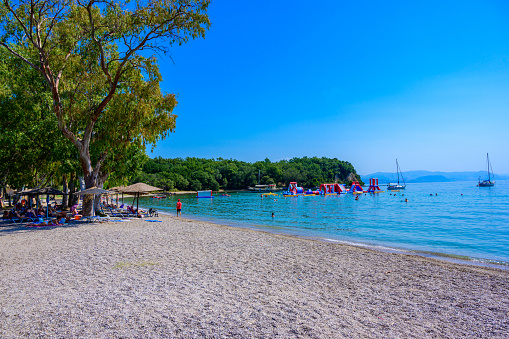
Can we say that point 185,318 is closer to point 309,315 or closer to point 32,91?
point 309,315

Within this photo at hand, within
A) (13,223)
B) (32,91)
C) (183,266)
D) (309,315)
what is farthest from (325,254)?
(32,91)

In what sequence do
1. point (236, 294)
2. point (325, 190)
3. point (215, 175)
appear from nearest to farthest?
point (236, 294) < point (325, 190) < point (215, 175)

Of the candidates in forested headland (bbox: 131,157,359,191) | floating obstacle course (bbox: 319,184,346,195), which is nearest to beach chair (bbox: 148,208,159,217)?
floating obstacle course (bbox: 319,184,346,195)

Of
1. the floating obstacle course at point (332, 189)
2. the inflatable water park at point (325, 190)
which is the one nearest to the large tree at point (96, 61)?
the inflatable water park at point (325, 190)

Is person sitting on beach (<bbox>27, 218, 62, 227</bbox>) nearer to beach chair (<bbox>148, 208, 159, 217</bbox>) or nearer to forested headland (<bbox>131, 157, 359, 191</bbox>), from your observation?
beach chair (<bbox>148, 208, 159, 217</bbox>)

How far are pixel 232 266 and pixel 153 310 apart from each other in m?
3.52

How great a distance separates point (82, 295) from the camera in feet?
19.1

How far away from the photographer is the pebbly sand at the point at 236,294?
4617 millimetres

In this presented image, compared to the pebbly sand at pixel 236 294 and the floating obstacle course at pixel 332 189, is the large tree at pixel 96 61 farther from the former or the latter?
the floating obstacle course at pixel 332 189

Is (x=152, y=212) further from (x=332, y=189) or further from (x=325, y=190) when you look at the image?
(x=332, y=189)

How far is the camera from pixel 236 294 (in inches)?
242

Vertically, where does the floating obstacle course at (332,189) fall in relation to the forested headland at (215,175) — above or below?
below

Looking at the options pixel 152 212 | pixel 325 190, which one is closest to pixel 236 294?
pixel 152 212

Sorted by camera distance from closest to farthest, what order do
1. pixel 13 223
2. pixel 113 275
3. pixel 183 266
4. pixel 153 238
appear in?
pixel 113 275 → pixel 183 266 → pixel 153 238 → pixel 13 223
